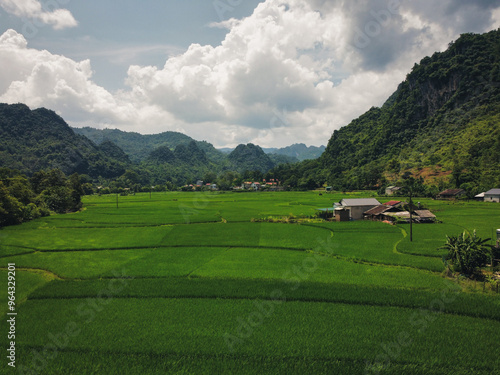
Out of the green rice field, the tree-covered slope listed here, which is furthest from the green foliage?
the tree-covered slope

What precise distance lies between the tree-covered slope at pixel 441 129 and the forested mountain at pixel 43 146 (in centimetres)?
12577

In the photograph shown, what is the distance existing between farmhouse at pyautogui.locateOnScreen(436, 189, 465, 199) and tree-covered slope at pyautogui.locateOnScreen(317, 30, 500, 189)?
565 cm

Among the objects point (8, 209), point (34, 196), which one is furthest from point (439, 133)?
point (34, 196)

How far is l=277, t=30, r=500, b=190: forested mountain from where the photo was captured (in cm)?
7479

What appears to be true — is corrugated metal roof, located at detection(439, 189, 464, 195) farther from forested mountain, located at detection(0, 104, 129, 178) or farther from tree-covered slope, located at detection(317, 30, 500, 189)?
forested mountain, located at detection(0, 104, 129, 178)

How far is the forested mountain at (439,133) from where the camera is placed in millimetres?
74794

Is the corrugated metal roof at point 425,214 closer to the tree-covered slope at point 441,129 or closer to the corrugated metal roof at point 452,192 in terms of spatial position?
the corrugated metal roof at point 452,192

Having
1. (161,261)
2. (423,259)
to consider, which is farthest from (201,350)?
(423,259)

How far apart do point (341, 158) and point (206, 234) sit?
398ft

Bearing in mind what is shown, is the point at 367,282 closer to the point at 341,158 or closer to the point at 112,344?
the point at 112,344

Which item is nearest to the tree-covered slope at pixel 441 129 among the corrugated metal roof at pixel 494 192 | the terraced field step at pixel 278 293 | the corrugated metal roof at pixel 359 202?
the corrugated metal roof at pixel 494 192

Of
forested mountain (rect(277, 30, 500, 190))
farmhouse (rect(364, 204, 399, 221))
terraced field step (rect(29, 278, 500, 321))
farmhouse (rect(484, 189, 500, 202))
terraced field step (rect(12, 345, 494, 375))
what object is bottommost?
terraced field step (rect(12, 345, 494, 375))

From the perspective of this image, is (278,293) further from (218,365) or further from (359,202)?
(359,202)

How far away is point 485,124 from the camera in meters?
85.4
